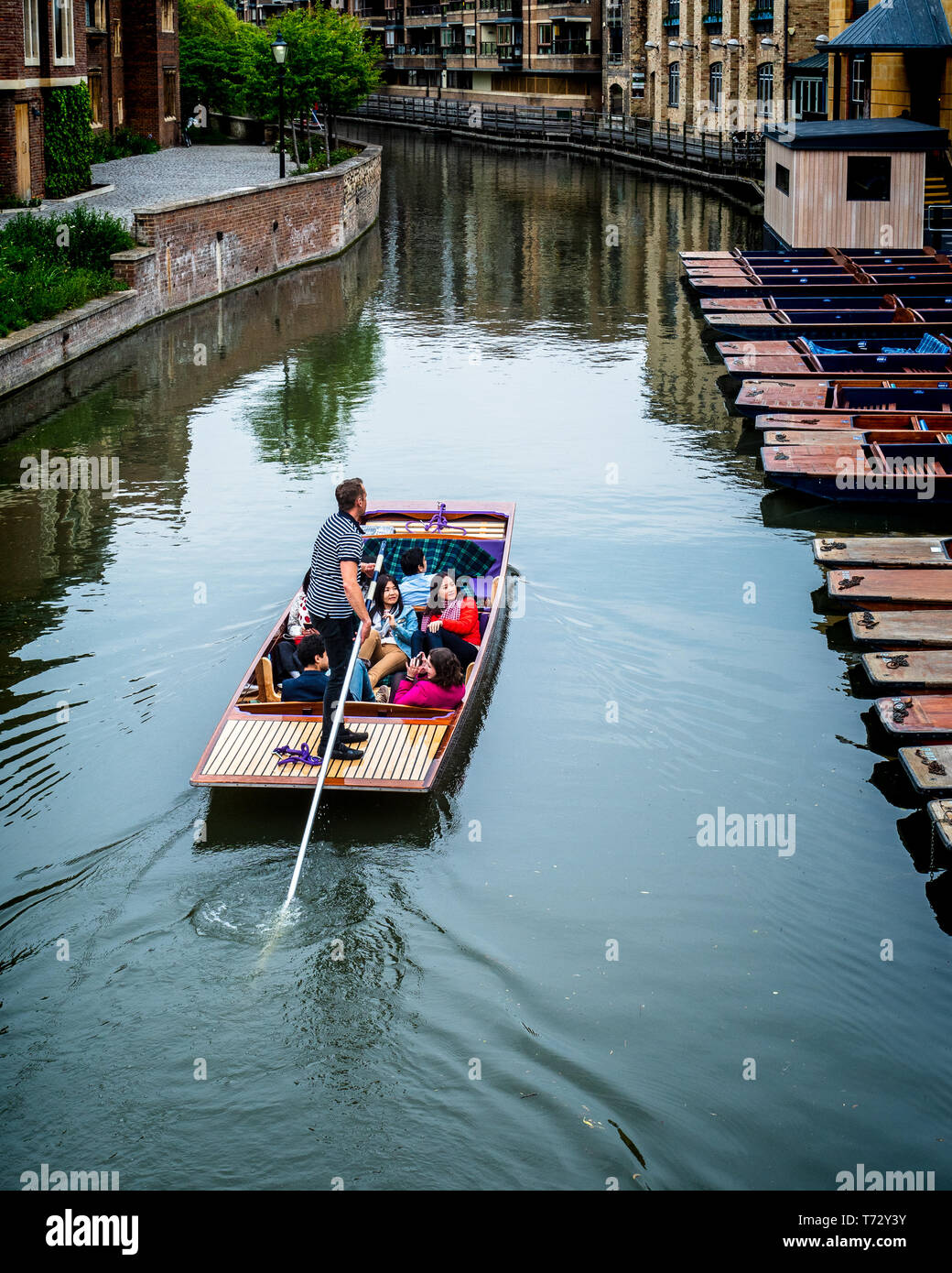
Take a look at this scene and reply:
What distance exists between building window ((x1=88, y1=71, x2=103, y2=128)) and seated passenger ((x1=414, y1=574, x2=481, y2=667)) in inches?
1474

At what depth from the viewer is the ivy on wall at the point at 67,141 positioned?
35062mm

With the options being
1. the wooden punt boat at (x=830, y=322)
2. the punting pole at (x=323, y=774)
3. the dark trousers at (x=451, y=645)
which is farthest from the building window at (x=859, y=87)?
the punting pole at (x=323, y=774)

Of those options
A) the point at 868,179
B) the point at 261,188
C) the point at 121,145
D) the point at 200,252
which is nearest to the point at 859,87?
the point at 868,179

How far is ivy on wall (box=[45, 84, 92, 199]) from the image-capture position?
3506cm

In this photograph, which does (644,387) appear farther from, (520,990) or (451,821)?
(520,990)

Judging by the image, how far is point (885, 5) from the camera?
34.6 meters

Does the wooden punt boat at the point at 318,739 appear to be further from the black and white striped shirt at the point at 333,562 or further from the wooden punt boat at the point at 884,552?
the wooden punt boat at the point at 884,552

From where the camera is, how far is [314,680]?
1140 cm

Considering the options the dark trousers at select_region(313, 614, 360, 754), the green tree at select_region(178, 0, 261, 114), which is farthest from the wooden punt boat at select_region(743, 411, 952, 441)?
the green tree at select_region(178, 0, 261, 114)

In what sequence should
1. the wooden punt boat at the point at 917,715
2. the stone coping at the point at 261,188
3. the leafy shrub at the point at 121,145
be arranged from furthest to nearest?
the leafy shrub at the point at 121,145
the stone coping at the point at 261,188
the wooden punt boat at the point at 917,715

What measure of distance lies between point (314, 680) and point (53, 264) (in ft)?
58.6

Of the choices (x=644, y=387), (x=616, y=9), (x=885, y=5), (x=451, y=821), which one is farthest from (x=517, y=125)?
(x=451, y=821)

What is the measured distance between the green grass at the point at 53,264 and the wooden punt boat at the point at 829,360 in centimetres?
1078

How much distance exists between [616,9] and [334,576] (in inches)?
2702
